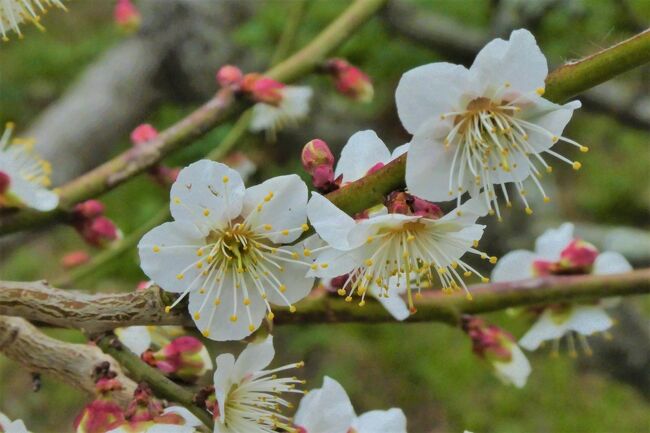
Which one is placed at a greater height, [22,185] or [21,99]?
[21,99]

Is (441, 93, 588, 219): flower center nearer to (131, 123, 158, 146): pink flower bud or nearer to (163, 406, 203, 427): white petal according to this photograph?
(163, 406, 203, 427): white petal

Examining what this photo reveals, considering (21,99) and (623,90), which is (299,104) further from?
(21,99)

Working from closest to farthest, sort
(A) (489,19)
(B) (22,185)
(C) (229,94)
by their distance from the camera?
(B) (22,185)
(C) (229,94)
(A) (489,19)

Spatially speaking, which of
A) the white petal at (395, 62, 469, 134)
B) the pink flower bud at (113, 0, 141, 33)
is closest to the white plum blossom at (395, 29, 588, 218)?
the white petal at (395, 62, 469, 134)

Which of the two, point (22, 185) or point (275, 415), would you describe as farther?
point (22, 185)

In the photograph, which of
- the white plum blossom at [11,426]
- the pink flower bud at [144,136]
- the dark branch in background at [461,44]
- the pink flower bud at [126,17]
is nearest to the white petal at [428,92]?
the white plum blossom at [11,426]

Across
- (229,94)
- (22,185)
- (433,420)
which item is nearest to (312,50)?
(229,94)

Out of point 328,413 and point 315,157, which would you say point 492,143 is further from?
point 328,413
